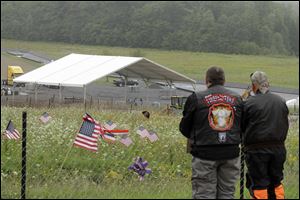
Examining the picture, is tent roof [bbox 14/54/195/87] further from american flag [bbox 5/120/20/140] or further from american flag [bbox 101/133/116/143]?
american flag [bbox 5/120/20/140]

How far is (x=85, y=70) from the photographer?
1106 inches

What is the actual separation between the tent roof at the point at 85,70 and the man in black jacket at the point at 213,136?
1997cm

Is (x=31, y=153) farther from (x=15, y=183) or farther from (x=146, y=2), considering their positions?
(x=146, y=2)

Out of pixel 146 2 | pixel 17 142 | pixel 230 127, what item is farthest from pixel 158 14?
pixel 230 127

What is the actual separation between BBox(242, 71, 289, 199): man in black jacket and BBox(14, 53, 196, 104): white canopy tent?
772 inches

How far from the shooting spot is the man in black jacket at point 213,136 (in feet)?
19.2

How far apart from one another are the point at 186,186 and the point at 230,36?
2345 cm

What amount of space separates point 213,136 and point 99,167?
392 cm

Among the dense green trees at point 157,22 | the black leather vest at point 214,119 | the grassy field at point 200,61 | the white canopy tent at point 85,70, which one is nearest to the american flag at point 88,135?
the black leather vest at point 214,119

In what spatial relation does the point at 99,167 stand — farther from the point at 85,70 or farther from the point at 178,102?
the point at 85,70

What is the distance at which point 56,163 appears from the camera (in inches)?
369

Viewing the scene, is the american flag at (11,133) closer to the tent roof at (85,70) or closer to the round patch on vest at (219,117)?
the round patch on vest at (219,117)

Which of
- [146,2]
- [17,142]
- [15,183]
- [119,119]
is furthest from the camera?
[146,2]

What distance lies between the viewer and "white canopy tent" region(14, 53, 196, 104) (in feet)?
88.5
